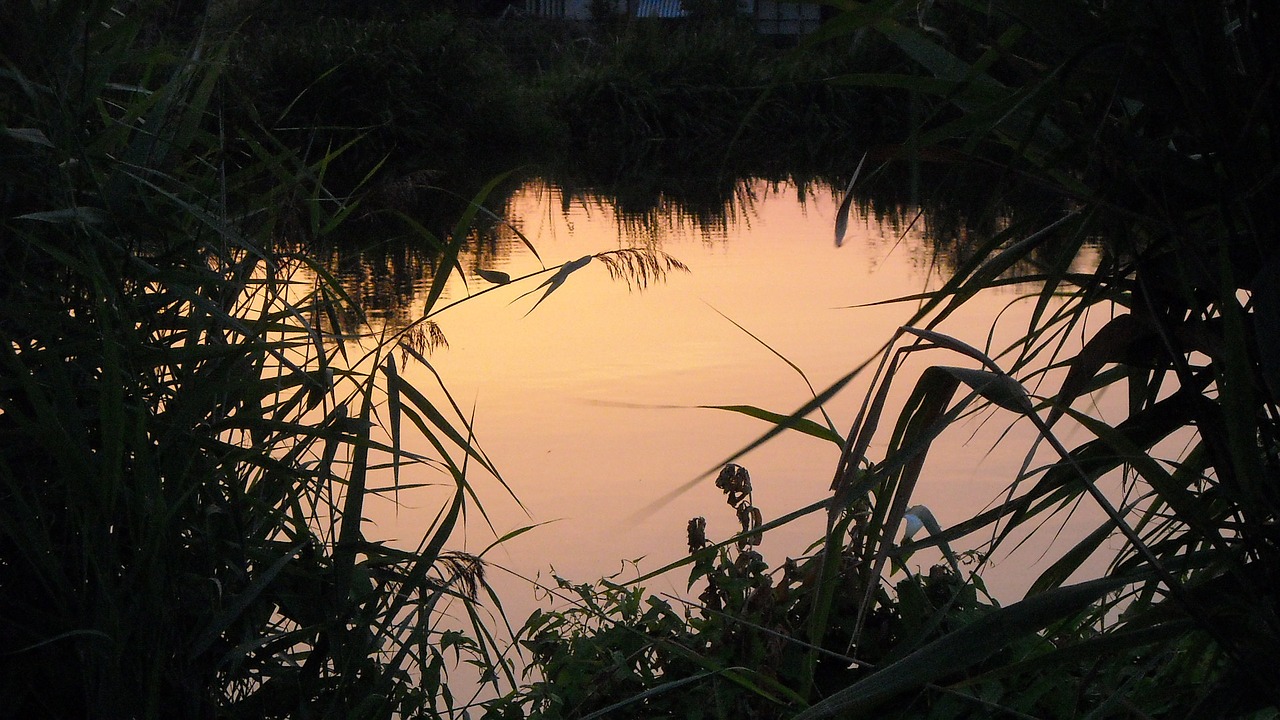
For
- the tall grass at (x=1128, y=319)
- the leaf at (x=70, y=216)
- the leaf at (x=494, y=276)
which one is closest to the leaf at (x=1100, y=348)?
the tall grass at (x=1128, y=319)

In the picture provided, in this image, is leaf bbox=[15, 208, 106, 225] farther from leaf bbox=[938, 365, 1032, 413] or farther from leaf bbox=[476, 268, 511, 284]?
leaf bbox=[938, 365, 1032, 413]

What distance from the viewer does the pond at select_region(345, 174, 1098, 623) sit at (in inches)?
85.5

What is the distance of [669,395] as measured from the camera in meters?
3.08


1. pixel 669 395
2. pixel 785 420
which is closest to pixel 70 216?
pixel 785 420

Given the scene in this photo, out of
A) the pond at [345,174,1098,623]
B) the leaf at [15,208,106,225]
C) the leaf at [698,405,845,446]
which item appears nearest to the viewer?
the leaf at [698,405,845,446]

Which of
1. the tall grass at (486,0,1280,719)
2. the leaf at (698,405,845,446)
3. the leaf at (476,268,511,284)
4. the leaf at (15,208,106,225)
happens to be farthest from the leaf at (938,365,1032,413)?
the leaf at (15,208,106,225)

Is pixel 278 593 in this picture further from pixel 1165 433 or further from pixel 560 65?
pixel 560 65

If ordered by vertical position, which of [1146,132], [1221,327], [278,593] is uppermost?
[1146,132]

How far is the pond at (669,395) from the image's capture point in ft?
7.13

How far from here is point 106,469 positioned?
1170 mm

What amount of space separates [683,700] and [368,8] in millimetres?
20089

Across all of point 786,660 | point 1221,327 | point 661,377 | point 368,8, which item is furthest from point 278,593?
point 368,8

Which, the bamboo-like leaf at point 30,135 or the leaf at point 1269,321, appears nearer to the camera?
Answer: the leaf at point 1269,321

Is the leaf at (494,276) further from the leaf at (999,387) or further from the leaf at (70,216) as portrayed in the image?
the leaf at (999,387)
